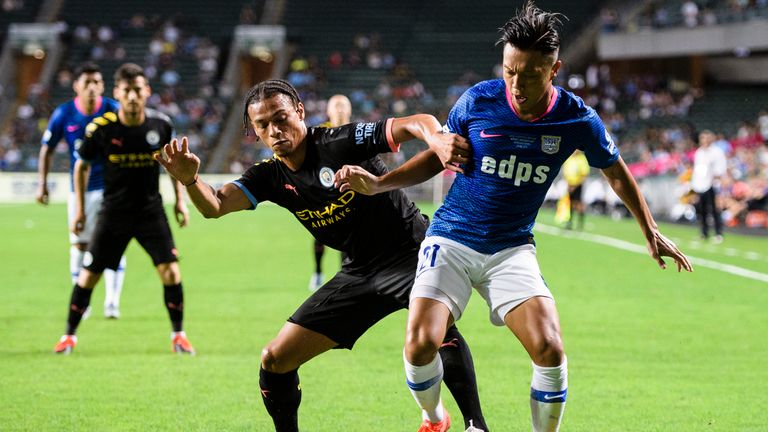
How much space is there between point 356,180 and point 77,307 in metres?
4.87

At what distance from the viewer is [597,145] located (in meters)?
5.44

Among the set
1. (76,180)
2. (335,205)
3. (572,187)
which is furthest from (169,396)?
(572,187)

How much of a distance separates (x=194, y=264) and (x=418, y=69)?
3459 centimetres

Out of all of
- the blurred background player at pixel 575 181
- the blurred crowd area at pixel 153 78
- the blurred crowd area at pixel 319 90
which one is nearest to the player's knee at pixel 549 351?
the blurred background player at pixel 575 181

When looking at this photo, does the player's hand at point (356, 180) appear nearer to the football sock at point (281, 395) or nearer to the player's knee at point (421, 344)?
the player's knee at point (421, 344)

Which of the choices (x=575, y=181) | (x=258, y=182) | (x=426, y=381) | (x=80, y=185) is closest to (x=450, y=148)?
(x=426, y=381)

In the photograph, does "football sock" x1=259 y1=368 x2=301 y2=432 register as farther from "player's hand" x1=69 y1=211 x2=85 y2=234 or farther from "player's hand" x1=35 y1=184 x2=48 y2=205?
"player's hand" x1=35 y1=184 x2=48 y2=205

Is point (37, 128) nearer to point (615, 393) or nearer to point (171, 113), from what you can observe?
point (171, 113)

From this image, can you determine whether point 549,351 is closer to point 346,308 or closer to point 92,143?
point 346,308

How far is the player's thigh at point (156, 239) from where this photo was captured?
9.14 m

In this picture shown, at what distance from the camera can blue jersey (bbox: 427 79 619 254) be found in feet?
17.4

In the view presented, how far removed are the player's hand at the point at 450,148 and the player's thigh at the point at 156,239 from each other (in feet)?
14.6

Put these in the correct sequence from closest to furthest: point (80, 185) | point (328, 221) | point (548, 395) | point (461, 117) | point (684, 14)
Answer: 1. point (548, 395)
2. point (461, 117)
3. point (328, 221)
4. point (80, 185)
5. point (684, 14)

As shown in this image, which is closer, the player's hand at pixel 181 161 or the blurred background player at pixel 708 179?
the player's hand at pixel 181 161
